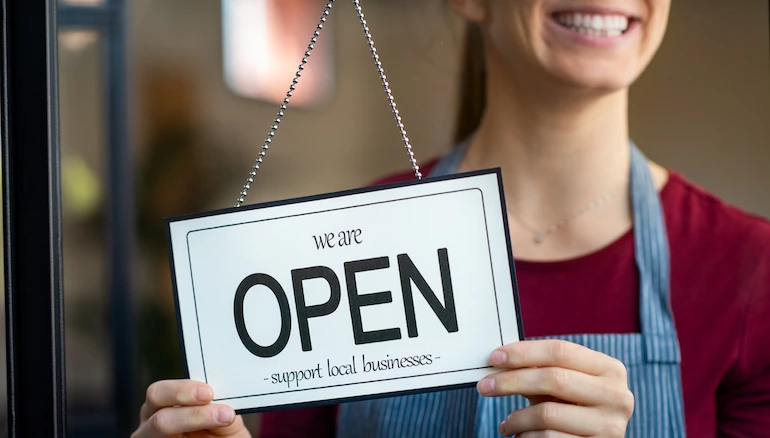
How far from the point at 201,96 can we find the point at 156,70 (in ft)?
0.28

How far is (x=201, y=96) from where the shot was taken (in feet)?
4.21

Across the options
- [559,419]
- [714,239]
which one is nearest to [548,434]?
[559,419]

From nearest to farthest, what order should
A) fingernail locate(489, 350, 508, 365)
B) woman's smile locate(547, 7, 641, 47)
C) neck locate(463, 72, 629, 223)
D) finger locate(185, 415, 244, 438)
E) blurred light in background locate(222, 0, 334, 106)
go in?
fingernail locate(489, 350, 508, 365) → finger locate(185, 415, 244, 438) → woman's smile locate(547, 7, 641, 47) → neck locate(463, 72, 629, 223) → blurred light in background locate(222, 0, 334, 106)

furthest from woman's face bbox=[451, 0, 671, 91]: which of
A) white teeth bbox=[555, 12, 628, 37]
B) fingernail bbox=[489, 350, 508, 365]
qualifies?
fingernail bbox=[489, 350, 508, 365]

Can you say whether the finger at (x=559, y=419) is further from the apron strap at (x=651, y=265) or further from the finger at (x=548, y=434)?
the apron strap at (x=651, y=265)

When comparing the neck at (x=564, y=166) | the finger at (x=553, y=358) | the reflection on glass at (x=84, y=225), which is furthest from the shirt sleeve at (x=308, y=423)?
the finger at (x=553, y=358)

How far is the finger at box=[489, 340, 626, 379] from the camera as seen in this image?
0.76 metres

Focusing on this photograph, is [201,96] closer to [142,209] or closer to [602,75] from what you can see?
[142,209]

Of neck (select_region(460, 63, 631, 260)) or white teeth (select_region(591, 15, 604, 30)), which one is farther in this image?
neck (select_region(460, 63, 631, 260))

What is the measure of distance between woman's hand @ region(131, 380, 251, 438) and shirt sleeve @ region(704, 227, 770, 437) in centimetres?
67

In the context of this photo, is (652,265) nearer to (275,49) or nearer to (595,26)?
(595,26)

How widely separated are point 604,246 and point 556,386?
0.38 m

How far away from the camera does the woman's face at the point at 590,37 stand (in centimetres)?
100

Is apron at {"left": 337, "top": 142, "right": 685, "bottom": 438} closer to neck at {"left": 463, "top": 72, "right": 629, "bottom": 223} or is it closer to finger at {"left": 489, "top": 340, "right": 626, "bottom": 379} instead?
neck at {"left": 463, "top": 72, "right": 629, "bottom": 223}
